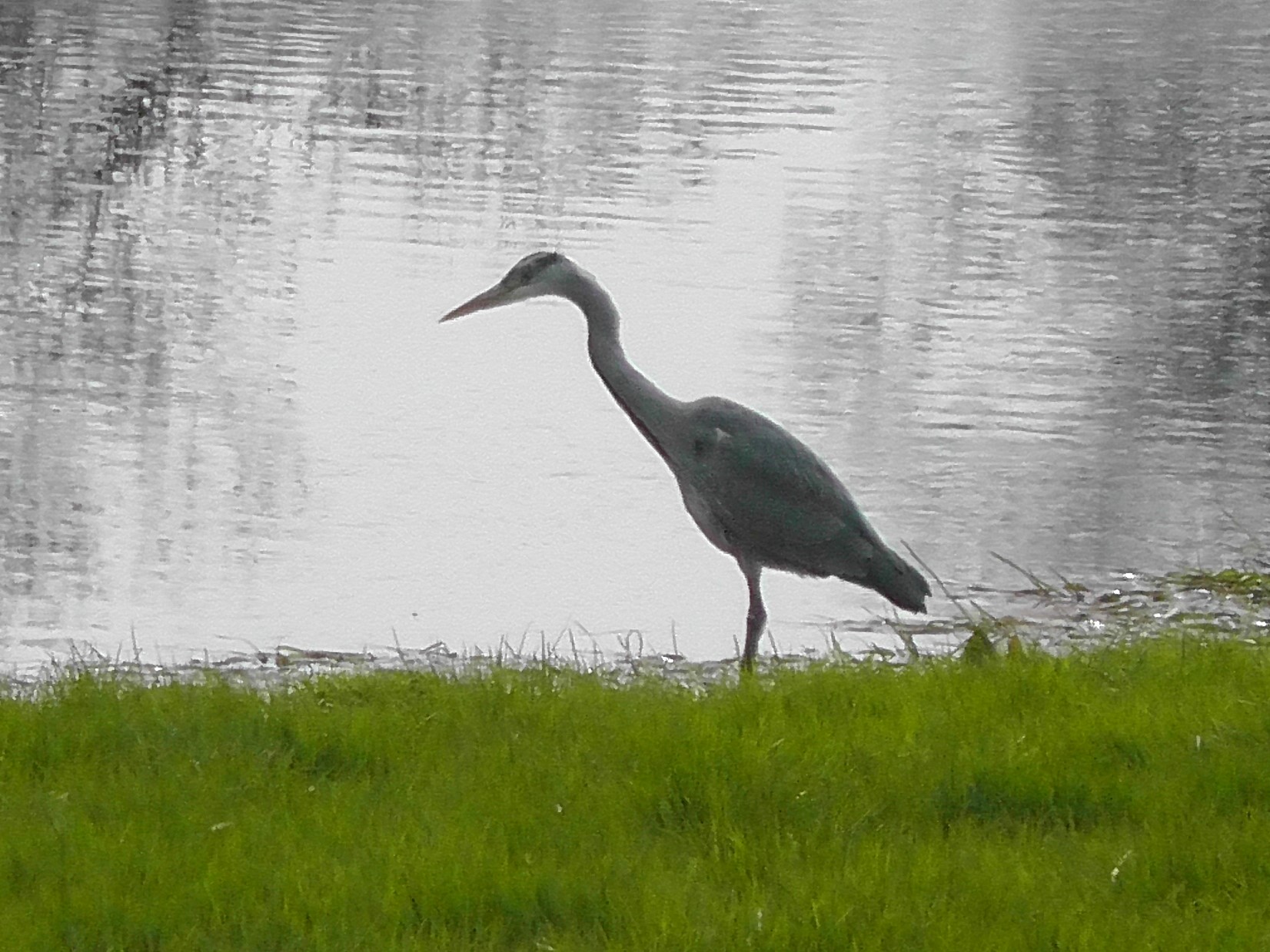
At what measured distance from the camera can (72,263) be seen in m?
13.8

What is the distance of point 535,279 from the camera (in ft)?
22.4

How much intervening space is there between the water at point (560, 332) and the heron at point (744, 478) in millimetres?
1255

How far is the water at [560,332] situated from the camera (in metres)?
8.74

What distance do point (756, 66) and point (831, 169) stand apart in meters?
7.79

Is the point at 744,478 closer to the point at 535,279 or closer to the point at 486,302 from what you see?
the point at 535,279

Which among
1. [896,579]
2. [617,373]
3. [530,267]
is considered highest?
[530,267]

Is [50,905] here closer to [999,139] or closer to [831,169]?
[831,169]

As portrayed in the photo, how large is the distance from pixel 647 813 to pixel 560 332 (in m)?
8.92

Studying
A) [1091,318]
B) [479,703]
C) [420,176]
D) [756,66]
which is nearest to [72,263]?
[420,176]

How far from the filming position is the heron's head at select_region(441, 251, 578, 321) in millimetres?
6793

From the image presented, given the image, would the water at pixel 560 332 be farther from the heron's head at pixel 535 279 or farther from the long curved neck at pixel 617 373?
the heron's head at pixel 535 279

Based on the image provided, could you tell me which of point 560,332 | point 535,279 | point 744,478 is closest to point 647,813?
point 744,478

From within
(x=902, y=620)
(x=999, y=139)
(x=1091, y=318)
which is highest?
(x=999, y=139)

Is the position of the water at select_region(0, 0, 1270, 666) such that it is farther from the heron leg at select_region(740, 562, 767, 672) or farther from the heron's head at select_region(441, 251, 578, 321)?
the heron's head at select_region(441, 251, 578, 321)
